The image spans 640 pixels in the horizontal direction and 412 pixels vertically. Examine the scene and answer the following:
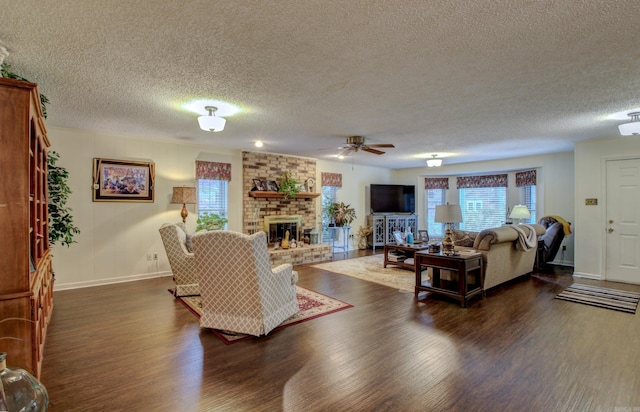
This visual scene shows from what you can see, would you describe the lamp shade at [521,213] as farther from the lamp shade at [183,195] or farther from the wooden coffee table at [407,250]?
the lamp shade at [183,195]

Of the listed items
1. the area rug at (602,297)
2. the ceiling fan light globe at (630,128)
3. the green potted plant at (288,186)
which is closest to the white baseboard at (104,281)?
the green potted plant at (288,186)

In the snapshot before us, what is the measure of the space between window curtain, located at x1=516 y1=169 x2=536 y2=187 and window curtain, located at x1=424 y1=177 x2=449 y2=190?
1822 millimetres

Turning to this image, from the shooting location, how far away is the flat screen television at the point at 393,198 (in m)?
8.95

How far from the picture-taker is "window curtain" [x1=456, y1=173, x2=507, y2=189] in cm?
780

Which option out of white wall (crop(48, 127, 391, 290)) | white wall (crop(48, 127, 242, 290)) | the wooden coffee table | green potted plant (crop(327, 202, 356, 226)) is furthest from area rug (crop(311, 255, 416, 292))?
white wall (crop(48, 127, 242, 290))

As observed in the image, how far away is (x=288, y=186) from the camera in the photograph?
679cm

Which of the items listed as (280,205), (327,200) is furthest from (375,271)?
(327,200)

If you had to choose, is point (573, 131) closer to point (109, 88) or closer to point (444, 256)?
point (444, 256)

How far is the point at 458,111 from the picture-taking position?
374cm

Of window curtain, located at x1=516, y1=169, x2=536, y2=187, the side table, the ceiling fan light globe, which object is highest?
the ceiling fan light globe

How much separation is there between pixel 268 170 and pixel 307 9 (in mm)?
5182

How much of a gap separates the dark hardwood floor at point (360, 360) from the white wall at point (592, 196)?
2.14m

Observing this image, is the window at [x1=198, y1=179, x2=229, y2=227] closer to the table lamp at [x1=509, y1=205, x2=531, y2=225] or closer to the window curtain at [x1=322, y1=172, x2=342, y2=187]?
the window curtain at [x1=322, y1=172, x2=342, y2=187]

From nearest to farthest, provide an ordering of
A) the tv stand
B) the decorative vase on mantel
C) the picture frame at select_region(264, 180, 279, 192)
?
the decorative vase on mantel < the picture frame at select_region(264, 180, 279, 192) < the tv stand
